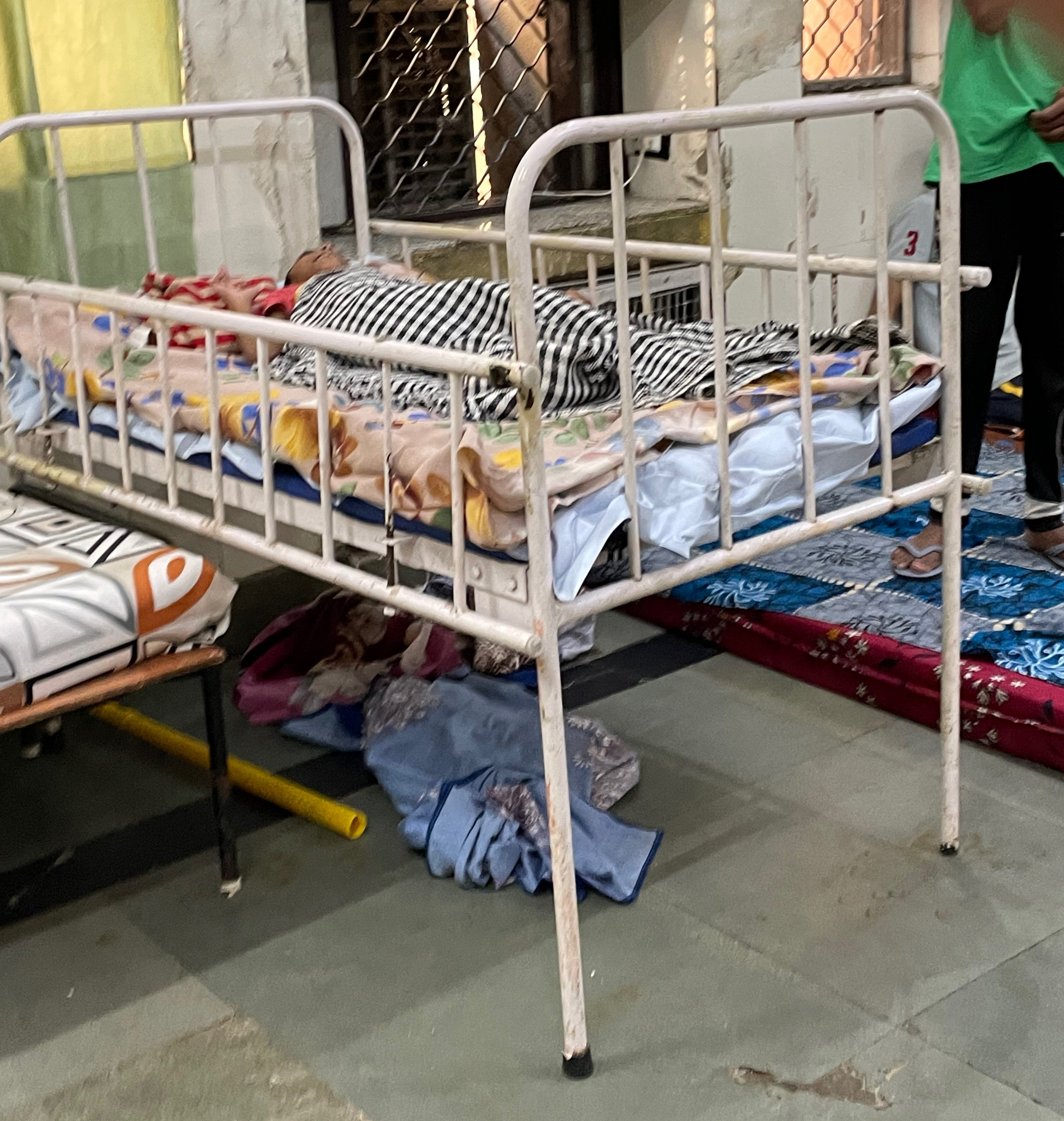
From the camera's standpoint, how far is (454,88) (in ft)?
10.6

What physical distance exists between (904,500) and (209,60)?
5.24ft

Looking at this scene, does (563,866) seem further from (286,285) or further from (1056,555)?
(1056,555)

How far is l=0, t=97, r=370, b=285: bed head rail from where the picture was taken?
2332 millimetres

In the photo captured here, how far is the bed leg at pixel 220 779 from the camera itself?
1811 mm

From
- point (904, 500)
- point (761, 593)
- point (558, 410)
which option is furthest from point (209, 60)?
point (904, 500)

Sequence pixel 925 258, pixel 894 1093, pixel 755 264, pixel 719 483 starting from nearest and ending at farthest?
pixel 894 1093, pixel 719 483, pixel 755 264, pixel 925 258

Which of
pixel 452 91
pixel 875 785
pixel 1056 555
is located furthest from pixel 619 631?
pixel 452 91

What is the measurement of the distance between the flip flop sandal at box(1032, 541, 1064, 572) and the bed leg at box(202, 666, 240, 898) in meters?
1.66

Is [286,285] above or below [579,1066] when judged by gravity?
above

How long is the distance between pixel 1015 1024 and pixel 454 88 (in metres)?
2.44

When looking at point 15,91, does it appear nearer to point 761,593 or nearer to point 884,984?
point 761,593

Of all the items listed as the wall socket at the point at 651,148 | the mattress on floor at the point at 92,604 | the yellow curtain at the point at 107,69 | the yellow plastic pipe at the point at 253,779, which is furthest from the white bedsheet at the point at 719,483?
the wall socket at the point at 651,148

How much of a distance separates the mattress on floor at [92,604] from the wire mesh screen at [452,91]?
1593 millimetres

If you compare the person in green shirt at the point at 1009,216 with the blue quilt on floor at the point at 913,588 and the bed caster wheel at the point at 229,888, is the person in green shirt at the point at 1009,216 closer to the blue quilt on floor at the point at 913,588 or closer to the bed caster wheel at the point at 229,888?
the blue quilt on floor at the point at 913,588
